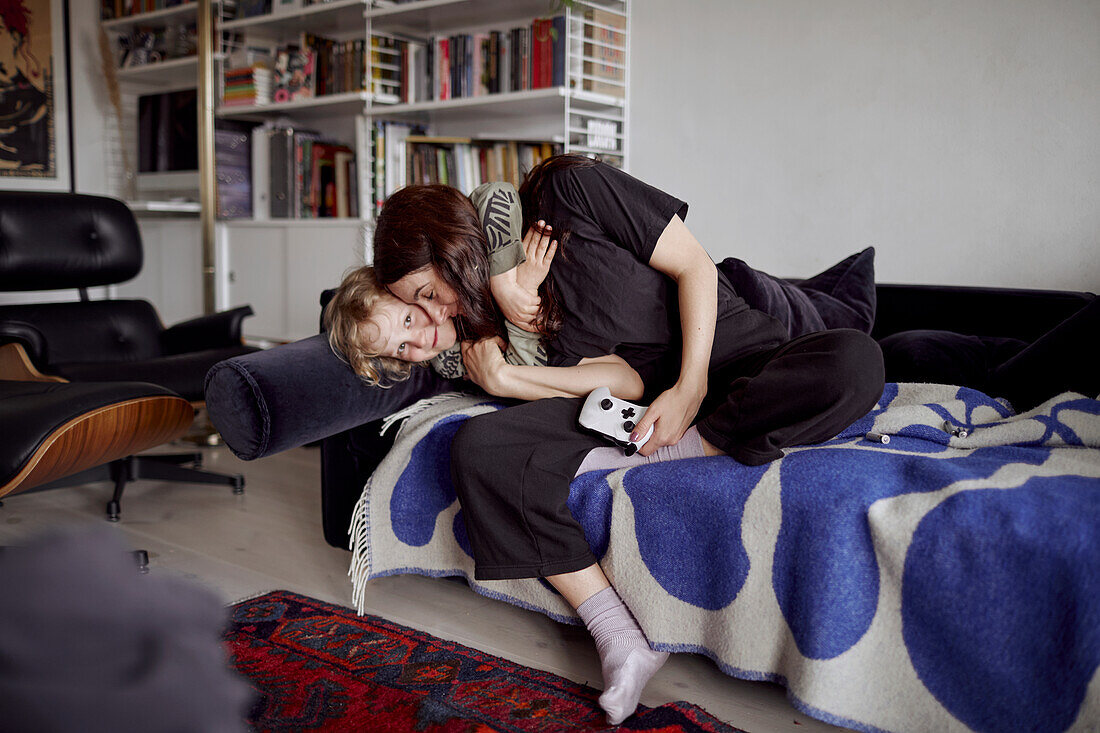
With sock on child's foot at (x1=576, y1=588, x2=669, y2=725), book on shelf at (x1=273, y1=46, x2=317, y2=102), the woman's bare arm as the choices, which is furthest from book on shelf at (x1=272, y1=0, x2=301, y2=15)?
sock on child's foot at (x1=576, y1=588, x2=669, y2=725)

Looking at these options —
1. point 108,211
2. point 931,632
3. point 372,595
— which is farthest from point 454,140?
point 931,632

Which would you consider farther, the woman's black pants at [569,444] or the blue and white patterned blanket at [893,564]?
the woman's black pants at [569,444]

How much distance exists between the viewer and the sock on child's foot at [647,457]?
1404 millimetres

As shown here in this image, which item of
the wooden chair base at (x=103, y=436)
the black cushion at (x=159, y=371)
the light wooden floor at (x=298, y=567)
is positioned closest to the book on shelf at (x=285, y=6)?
the black cushion at (x=159, y=371)

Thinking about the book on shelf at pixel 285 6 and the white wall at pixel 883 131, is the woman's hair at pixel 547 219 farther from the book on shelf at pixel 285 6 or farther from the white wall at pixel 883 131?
the book on shelf at pixel 285 6

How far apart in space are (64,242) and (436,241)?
70.9 inches

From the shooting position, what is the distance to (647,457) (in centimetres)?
142

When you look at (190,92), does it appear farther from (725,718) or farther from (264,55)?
(725,718)

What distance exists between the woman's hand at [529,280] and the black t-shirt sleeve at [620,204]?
0.08 m

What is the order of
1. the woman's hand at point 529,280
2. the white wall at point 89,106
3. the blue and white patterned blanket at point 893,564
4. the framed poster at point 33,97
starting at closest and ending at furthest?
the blue and white patterned blanket at point 893,564 < the woman's hand at point 529,280 < the framed poster at point 33,97 < the white wall at point 89,106

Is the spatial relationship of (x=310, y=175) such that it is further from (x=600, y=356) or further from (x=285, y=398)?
(x=600, y=356)

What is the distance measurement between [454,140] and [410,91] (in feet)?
Answer: 1.08

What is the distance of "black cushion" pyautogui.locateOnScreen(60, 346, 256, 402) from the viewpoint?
2320mm

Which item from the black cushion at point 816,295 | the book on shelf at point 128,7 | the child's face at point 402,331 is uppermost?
the book on shelf at point 128,7
